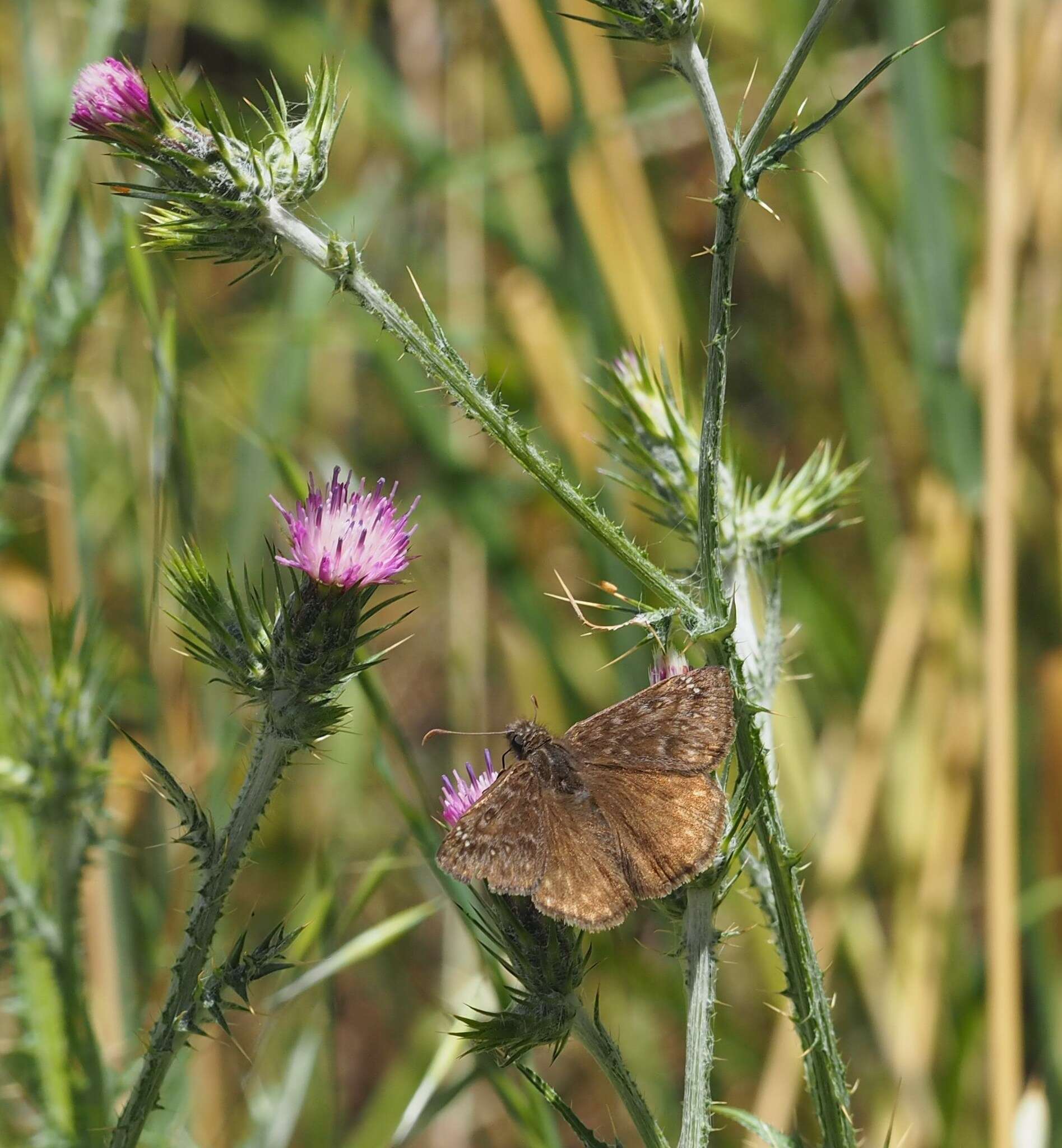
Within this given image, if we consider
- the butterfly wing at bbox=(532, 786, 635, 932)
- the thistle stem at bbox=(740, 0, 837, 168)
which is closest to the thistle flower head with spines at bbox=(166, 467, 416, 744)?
the butterfly wing at bbox=(532, 786, 635, 932)

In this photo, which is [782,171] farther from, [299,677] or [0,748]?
[0,748]

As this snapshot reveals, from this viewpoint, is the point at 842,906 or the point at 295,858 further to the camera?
the point at 295,858

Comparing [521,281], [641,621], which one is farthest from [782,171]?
[521,281]

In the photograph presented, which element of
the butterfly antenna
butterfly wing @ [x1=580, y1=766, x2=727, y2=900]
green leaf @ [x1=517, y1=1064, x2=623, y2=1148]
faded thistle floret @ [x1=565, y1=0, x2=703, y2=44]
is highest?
faded thistle floret @ [x1=565, y1=0, x2=703, y2=44]

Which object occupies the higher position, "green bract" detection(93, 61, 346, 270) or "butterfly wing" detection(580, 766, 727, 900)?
"green bract" detection(93, 61, 346, 270)

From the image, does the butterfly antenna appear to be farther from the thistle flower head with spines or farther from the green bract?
the green bract

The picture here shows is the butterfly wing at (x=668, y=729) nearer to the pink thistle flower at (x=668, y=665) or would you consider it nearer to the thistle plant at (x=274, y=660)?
the pink thistle flower at (x=668, y=665)

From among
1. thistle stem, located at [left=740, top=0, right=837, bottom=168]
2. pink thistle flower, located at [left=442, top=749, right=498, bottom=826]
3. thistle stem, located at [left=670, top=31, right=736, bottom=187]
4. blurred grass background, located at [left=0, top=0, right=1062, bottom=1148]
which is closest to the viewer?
thistle stem, located at [left=740, top=0, right=837, bottom=168]

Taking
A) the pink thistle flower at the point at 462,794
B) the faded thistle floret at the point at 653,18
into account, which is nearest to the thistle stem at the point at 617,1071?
the pink thistle flower at the point at 462,794
